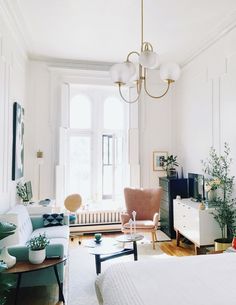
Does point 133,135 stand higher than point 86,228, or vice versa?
point 133,135

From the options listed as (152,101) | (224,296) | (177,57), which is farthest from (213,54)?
(224,296)

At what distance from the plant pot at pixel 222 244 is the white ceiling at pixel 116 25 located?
297 centimetres

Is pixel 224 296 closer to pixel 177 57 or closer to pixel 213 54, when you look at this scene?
pixel 213 54

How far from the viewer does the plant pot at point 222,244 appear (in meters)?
3.50

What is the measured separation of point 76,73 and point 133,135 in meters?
1.68

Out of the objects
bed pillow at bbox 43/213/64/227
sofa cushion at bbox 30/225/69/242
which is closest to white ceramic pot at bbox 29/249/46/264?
sofa cushion at bbox 30/225/69/242

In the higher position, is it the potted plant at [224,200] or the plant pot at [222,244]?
the potted plant at [224,200]

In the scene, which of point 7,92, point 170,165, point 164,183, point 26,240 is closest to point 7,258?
point 26,240

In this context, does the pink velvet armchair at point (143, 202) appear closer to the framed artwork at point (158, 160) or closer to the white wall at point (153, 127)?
the white wall at point (153, 127)

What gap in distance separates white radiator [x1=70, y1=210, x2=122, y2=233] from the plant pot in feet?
7.29

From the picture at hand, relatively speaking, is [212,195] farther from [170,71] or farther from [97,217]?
[97,217]

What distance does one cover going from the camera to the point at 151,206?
4812mm

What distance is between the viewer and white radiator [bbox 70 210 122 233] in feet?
17.1

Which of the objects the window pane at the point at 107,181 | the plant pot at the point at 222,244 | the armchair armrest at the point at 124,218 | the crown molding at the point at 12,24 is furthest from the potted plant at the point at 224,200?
the crown molding at the point at 12,24
